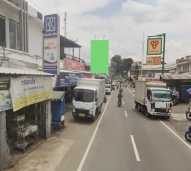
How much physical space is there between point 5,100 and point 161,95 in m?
18.6

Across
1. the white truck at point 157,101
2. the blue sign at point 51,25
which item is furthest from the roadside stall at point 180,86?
the blue sign at point 51,25

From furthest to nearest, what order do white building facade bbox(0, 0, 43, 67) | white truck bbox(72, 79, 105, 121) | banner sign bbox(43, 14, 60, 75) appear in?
1. white truck bbox(72, 79, 105, 121)
2. banner sign bbox(43, 14, 60, 75)
3. white building facade bbox(0, 0, 43, 67)

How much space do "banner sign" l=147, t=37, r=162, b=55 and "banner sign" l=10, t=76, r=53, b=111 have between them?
24.5m

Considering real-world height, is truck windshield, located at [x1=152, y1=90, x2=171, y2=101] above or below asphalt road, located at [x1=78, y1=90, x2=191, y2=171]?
above

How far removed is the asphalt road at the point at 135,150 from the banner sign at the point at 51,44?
5.56 meters

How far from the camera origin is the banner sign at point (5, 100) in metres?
11.9

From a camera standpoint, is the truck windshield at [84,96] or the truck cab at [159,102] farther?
the truck cab at [159,102]

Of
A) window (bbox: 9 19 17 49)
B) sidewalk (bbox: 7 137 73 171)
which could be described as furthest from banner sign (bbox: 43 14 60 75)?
sidewalk (bbox: 7 137 73 171)

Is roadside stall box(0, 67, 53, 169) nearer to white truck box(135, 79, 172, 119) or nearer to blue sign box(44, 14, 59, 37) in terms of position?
blue sign box(44, 14, 59, 37)

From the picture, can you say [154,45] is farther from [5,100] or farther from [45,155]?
[5,100]

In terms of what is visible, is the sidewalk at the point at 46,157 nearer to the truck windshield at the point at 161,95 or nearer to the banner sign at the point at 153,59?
the truck windshield at the point at 161,95

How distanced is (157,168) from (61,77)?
15.3 m

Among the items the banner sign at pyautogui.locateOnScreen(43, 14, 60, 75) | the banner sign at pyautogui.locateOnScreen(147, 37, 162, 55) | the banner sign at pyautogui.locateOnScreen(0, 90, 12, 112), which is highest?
the banner sign at pyautogui.locateOnScreen(147, 37, 162, 55)

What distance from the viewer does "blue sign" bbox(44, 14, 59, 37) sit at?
70.4ft
